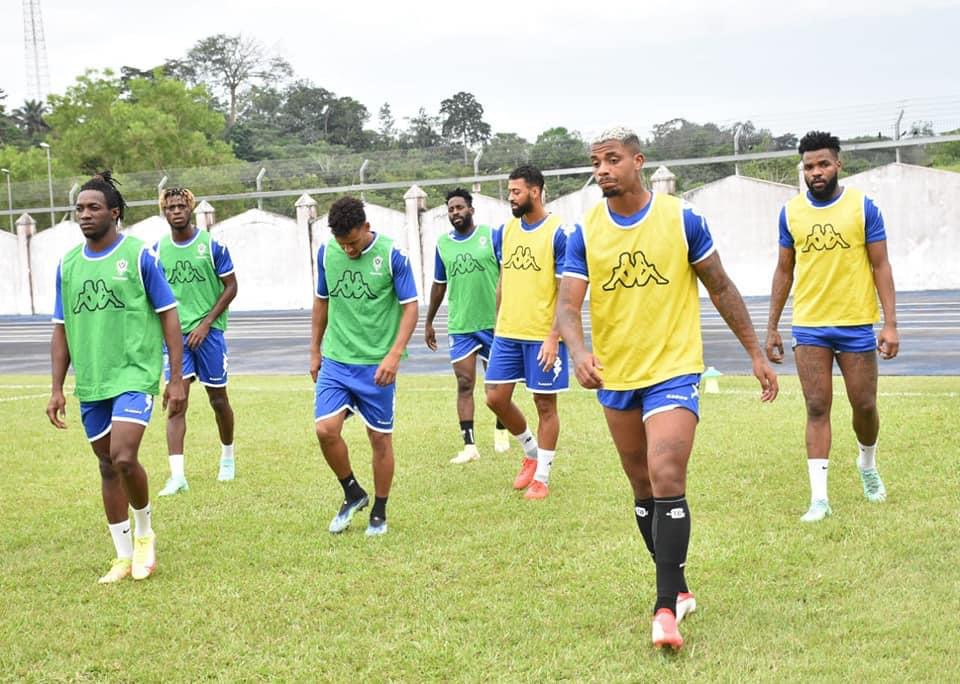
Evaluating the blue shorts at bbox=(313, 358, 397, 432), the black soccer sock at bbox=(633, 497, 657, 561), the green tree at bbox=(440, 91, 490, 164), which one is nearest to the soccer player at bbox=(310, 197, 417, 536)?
the blue shorts at bbox=(313, 358, 397, 432)

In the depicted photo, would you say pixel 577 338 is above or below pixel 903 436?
above

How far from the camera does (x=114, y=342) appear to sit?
666 centimetres

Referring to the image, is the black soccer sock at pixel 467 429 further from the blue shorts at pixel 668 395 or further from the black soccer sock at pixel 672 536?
the black soccer sock at pixel 672 536

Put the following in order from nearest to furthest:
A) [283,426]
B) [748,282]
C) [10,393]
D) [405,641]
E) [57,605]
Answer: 1. [405,641]
2. [57,605]
3. [283,426]
4. [10,393]
5. [748,282]

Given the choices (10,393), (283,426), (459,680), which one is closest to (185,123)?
(10,393)

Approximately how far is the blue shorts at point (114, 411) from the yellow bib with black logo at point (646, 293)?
2.73 m

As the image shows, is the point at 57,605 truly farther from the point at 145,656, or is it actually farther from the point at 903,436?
the point at 903,436

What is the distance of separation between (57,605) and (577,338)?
3.21m

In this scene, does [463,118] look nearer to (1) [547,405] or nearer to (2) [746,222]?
(2) [746,222]

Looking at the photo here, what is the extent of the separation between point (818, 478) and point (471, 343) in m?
3.77

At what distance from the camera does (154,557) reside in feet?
22.8

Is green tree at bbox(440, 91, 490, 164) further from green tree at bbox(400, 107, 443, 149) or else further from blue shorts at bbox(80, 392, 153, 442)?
blue shorts at bbox(80, 392, 153, 442)

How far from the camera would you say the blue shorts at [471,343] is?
33.7ft

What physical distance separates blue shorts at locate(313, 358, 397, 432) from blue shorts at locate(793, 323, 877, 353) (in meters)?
2.77
